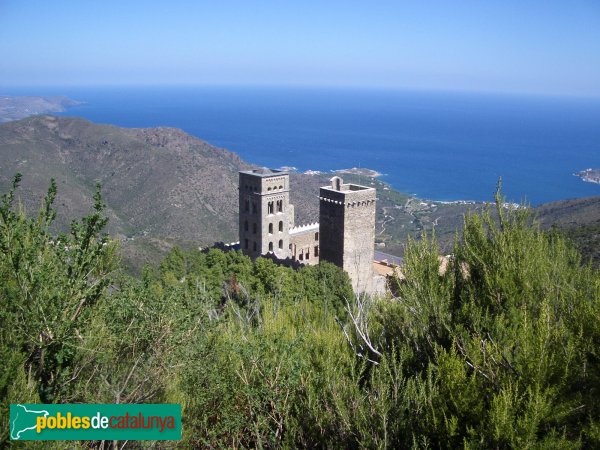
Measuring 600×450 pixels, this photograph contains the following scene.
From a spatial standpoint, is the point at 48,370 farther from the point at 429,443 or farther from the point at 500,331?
the point at 500,331

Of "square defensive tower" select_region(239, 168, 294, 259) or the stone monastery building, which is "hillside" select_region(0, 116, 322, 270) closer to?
"square defensive tower" select_region(239, 168, 294, 259)

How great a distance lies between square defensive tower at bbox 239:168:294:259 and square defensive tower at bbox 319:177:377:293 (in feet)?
13.2

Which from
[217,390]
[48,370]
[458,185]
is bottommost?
[458,185]

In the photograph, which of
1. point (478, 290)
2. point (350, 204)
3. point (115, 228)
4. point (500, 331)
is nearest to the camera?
point (500, 331)

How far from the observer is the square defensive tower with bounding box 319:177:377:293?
24.8 meters

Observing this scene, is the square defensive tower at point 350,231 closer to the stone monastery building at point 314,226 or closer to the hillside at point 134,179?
the stone monastery building at point 314,226

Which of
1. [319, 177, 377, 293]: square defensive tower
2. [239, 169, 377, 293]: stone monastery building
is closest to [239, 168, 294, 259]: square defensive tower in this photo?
[239, 169, 377, 293]: stone monastery building

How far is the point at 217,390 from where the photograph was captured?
7.94 meters

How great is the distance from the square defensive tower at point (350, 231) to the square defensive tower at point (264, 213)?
4036mm

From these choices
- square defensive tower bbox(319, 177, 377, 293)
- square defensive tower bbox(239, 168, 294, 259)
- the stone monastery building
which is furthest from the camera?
square defensive tower bbox(239, 168, 294, 259)

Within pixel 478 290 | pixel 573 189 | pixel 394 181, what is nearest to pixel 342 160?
pixel 394 181

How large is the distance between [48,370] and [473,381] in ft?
16.6

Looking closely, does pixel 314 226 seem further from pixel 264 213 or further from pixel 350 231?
pixel 350 231

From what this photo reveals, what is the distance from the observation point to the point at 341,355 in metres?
8.20
